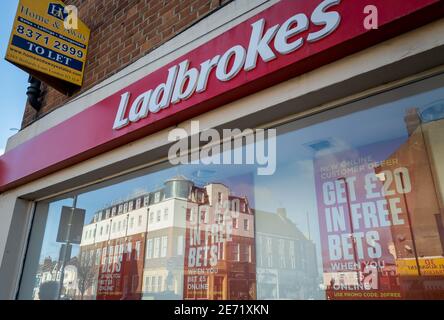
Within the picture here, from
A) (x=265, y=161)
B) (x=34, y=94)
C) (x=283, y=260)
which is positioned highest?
(x=34, y=94)

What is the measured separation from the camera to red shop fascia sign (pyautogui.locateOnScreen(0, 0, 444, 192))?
6.03 ft

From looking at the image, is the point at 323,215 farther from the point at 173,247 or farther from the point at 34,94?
the point at 34,94

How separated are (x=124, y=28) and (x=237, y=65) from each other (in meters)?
2.17

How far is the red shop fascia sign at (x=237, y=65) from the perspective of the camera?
1837 mm

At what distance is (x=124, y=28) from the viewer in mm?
3959

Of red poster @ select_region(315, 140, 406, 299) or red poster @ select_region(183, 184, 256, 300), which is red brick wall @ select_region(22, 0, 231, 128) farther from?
red poster @ select_region(315, 140, 406, 299)

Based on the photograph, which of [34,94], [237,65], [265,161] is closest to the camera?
[237,65]

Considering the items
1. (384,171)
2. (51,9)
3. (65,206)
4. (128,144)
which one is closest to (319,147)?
(384,171)

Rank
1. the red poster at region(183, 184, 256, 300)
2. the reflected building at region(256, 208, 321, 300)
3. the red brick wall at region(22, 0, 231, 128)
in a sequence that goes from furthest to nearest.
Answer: the red brick wall at region(22, 0, 231, 128) → the red poster at region(183, 184, 256, 300) → the reflected building at region(256, 208, 321, 300)

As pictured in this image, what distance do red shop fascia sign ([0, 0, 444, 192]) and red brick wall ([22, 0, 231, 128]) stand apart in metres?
0.58

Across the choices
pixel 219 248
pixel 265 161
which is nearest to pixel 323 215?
pixel 265 161

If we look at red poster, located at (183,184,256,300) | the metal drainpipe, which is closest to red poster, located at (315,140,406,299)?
red poster, located at (183,184,256,300)

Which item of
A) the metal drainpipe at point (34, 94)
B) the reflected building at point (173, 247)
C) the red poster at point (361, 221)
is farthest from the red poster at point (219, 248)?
the metal drainpipe at point (34, 94)
